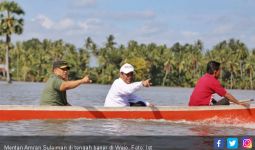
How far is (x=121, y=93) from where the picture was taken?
33.2 feet

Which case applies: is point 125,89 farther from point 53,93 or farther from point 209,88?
point 209,88

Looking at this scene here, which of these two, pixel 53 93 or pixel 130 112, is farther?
pixel 130 112

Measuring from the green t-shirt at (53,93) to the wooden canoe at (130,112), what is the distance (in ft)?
0.45

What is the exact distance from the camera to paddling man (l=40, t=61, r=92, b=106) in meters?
9.01

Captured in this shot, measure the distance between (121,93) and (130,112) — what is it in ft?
1.66

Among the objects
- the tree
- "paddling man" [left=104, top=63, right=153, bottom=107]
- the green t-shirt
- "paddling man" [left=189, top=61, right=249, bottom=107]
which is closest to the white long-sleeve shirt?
"paddling man" [left=104, top=63, right=153, bottom=107]

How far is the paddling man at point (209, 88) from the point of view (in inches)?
408

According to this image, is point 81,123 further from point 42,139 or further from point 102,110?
point 42,139

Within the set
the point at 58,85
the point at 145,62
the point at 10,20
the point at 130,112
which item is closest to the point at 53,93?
the point at 58,85

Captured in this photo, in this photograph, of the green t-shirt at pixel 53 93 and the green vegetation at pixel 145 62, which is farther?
the green vegetation at pixel 145 62

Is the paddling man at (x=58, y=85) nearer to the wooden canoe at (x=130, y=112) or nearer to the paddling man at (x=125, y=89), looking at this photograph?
the wooden canoe at (x=130, y=112)

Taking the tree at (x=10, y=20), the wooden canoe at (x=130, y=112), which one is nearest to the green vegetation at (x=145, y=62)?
the tree at (x=10, y=20)

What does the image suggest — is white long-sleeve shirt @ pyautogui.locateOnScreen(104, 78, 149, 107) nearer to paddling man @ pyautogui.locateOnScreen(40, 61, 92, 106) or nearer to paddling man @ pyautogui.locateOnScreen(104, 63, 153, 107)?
paddling man @ pyautogui.locateOnScreen(104, 63, 153, 107)

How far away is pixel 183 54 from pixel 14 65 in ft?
119
